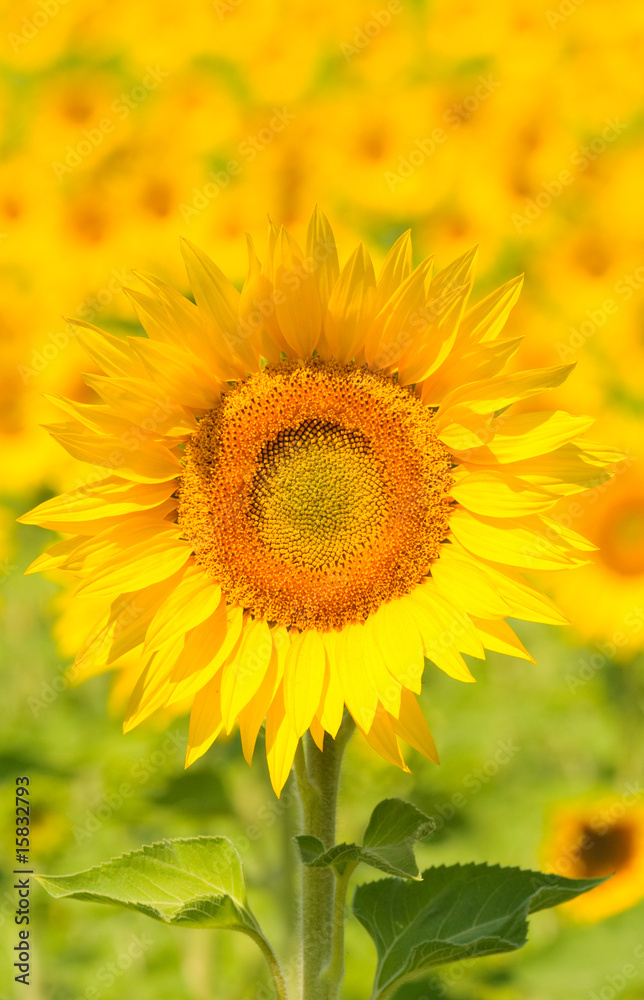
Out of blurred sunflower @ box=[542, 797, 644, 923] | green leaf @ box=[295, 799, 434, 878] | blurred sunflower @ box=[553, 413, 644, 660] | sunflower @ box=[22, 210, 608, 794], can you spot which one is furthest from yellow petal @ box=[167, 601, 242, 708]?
blurred sunflower @ box=[553, 413, 644, 660]

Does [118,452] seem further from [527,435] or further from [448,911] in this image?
[448,911]

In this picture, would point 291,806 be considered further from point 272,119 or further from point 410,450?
point 272,119

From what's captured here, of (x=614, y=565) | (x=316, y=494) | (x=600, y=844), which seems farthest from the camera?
(x=614, y=565)

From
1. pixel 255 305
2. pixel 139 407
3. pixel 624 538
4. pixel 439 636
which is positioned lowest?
pixel 439 636

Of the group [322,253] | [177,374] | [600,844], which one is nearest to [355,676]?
[177,374]

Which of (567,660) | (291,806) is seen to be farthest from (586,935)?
(567,660)

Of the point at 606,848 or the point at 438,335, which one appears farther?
the point at 606,848
